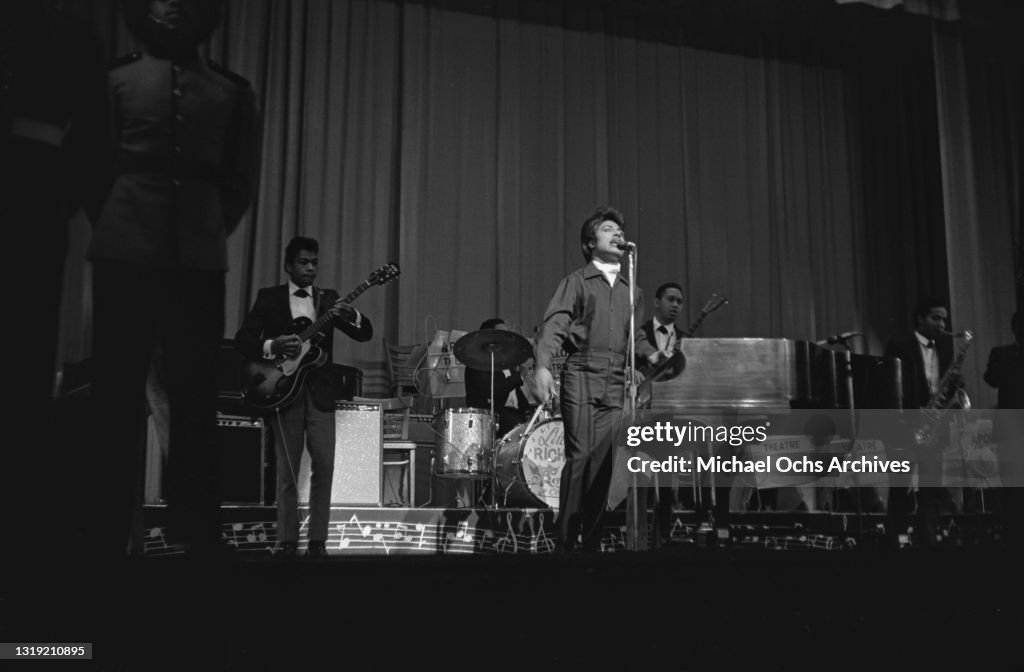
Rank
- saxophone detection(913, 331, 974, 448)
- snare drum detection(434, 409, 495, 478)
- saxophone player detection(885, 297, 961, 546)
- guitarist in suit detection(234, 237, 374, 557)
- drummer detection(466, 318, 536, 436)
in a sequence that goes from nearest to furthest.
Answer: guitarist in suit detection(234, 237, 374, 557) → saxophone detection(913, 331, 974, 448) → saxophone player detection(885, 297, 961, 546) → snare drum detection(434, 409, 495, 478) → drummer detection(466, 318, 536, 436)

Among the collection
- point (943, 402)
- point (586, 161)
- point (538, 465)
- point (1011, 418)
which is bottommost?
point (538, 465)

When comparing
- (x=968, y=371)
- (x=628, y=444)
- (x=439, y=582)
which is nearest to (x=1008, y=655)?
(x=439, y=582)

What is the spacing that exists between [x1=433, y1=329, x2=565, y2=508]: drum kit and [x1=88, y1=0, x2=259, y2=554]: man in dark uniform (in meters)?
3.82

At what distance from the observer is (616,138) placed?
9.48 m

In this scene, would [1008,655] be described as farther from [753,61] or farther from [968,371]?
[753,61]

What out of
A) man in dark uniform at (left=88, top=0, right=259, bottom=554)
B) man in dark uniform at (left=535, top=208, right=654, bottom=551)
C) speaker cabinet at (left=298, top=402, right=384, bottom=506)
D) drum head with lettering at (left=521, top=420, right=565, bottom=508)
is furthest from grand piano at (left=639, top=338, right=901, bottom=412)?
man in dark uniform at (left=88, top=0, right=259, bottom=554)

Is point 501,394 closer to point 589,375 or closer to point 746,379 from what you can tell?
point 746,379

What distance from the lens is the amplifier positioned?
5.83 m

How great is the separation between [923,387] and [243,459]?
4022 millimetres

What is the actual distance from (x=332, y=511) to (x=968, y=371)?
528cm

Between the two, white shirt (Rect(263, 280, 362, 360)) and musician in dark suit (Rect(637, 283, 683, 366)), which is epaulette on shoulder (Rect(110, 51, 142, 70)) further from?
musician in dark suit (Rect(637, 283, 683, 366))

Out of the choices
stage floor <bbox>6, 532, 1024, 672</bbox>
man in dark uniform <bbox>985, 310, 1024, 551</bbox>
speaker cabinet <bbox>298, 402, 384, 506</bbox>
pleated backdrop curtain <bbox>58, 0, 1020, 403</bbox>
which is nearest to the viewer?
stage floor <bbox>6, 532, 1024, 672</bbox>

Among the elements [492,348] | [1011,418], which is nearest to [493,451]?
[492,348]

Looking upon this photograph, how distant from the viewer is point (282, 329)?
5.20m
